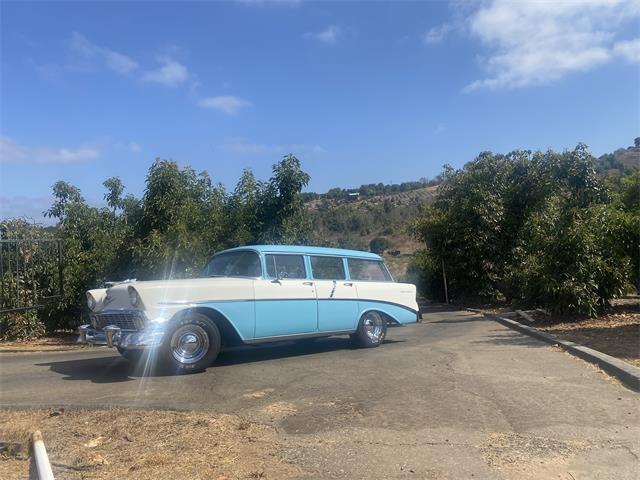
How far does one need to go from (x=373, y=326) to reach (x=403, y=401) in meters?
3.94

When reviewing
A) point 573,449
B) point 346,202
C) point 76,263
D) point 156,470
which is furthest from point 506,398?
point 346,202

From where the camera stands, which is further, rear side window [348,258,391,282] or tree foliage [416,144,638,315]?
tree foliage [416,144,638,315]

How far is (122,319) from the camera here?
727cm

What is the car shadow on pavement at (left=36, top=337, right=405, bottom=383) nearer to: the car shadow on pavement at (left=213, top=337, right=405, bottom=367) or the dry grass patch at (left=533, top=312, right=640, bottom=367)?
the car shadow on pavement at (left=213, top=337, right=405, bottom=367)

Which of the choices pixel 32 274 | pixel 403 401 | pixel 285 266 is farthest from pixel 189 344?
pixel 32 274

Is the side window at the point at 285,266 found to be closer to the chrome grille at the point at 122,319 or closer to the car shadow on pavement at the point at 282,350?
the car shadow on pavement at the point at 282,350

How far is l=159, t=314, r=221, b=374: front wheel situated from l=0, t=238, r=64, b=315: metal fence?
5.63 m

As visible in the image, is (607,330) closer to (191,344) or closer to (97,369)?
(191,344)

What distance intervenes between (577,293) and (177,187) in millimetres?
8722

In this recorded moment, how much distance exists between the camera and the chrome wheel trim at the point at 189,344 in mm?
7305

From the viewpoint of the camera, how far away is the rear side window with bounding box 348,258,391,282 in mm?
9727

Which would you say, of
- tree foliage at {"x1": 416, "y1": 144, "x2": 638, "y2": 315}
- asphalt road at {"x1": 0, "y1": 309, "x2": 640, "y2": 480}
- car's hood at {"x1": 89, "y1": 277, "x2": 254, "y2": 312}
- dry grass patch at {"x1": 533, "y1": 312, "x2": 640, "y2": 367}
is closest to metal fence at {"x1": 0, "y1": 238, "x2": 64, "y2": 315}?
asphalt road at {"x1": 0, "y1": 309, "x2": 640, "y2": 480}

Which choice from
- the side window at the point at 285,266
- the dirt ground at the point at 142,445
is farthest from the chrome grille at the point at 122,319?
the side window at the point at 285,266

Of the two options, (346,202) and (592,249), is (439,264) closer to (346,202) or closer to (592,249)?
(592,249)
